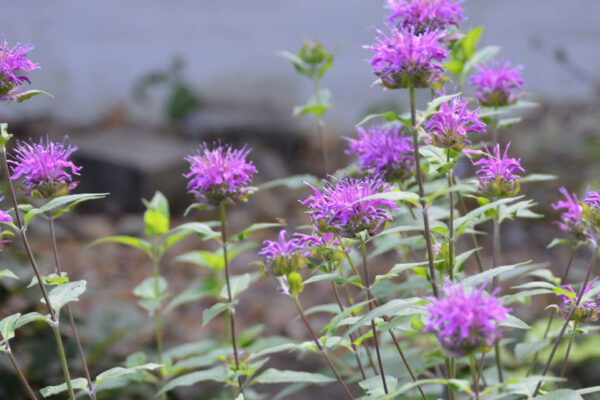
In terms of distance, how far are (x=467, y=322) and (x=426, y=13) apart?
597 mm

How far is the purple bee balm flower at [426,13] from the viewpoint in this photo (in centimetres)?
112

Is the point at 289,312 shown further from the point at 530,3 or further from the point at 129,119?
the point at 530,3

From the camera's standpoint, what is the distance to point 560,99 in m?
4.06

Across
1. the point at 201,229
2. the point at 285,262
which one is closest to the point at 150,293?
the point at 201,229

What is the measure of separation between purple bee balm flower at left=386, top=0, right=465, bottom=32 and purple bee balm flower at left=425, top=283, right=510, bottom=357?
0.55 metres

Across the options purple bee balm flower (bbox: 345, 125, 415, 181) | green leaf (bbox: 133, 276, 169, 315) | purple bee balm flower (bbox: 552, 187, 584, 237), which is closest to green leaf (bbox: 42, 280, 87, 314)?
green leaf (bbox: 133, 276, 169, 315)

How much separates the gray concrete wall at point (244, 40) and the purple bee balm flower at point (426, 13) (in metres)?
2.74

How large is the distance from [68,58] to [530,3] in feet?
9.17

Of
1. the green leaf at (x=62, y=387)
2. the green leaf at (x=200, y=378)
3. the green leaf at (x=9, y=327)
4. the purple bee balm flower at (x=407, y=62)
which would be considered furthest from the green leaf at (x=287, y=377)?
the purple bee balm flower at (x=407, y=62)

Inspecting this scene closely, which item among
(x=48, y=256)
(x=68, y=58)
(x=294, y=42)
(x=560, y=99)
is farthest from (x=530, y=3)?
(x=48, y=256)

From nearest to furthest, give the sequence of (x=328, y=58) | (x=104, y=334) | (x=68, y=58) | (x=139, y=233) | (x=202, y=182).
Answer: (x=202, y=182) < (x=328, y=58) < (x=104, y=334) < (x=139, y=233) < (x=68, y=58)

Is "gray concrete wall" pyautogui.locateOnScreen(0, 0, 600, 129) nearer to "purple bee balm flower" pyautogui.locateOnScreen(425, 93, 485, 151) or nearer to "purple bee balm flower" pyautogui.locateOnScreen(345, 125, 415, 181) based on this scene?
"purple bee balm flower" pyautogui.locateOnScreen(345, 125, 415, 181)

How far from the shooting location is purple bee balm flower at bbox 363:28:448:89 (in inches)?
35.4

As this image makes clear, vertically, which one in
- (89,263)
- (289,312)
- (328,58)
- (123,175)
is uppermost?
(328,58)
